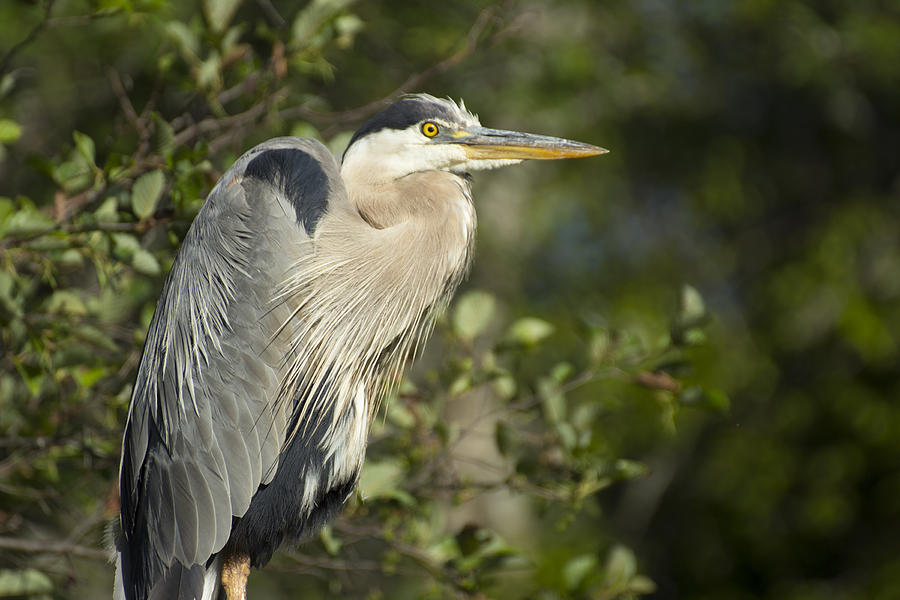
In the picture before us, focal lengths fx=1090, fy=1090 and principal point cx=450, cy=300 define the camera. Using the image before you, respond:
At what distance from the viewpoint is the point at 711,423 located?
882cm

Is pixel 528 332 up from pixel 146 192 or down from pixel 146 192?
down

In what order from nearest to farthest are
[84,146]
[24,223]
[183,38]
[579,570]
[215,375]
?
1. [24,223]
2. [84,146]
3. [215,375]
4. [183,38]
5. [579,570]

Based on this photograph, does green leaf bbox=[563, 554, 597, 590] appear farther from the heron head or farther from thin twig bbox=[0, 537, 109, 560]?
thin twig bbox=[0, 537, 109, 560]

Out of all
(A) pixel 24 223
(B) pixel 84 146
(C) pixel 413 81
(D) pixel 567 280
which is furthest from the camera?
(D) pixel 567 280

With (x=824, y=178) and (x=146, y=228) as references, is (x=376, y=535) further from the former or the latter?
(x=824, y=178)

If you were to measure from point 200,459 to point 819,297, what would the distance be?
614 centimetres

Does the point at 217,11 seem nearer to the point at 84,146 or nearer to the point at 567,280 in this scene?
the point at 84,146

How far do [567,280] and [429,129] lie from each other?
5227 mm

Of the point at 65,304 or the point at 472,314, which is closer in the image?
the point at 65,304

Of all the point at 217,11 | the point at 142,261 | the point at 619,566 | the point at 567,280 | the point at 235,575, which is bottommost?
the point at 567,280

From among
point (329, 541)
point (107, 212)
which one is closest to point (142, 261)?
point (107, 212)

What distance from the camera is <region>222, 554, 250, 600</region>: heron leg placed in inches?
111

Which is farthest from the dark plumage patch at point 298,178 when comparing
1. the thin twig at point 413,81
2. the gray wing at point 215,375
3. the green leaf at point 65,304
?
the green leaf at point 65,304

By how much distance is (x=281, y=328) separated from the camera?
Result: 9.03ft
